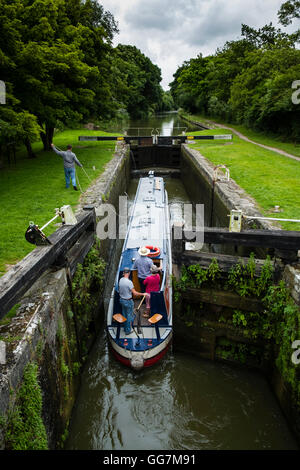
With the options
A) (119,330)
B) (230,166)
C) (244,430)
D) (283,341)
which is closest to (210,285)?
(283,341)

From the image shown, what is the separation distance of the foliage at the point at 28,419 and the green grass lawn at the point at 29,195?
2962 millimetres

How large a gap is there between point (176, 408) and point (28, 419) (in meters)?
3.56

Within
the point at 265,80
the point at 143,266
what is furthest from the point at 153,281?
the point at 265,80

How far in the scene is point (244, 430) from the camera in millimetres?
5797

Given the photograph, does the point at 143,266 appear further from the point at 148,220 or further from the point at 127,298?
the point at 148,220

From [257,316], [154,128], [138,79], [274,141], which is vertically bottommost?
[257,316]

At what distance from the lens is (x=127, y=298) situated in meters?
6.64

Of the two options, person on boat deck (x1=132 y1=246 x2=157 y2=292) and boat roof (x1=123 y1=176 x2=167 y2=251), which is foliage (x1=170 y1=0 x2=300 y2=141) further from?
person on boat deck (x1=132 y1=246 x2=157 y2=292)

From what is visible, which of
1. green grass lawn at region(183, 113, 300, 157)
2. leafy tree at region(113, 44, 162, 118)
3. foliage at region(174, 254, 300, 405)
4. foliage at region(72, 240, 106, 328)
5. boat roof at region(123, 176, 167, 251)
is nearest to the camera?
foliage at region(174, 254, 300, 405)

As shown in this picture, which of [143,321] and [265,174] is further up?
[265,174]

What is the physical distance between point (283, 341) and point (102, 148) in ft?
69.9

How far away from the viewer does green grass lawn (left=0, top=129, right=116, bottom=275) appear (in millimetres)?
7504

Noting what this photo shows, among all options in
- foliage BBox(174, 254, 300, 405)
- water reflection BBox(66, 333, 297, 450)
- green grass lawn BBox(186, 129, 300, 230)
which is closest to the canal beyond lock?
water reflection BBox(66, 333, 297, 450)

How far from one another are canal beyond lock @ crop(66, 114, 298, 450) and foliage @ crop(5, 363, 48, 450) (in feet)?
6.63
